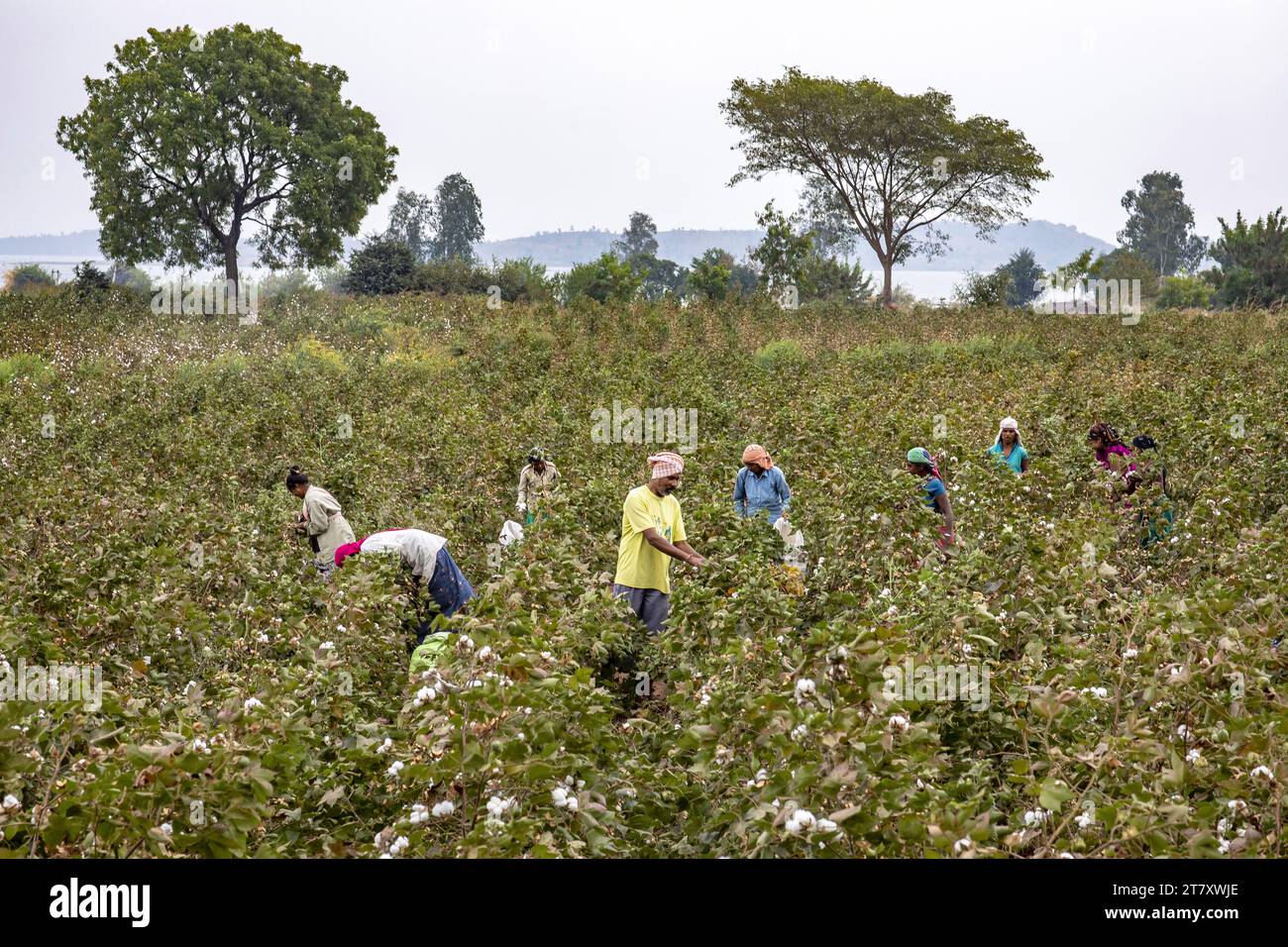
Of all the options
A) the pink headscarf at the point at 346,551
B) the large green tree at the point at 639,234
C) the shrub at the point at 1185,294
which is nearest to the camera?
the pink headscarf at the point at 346,551

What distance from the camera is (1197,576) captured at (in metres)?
6.10

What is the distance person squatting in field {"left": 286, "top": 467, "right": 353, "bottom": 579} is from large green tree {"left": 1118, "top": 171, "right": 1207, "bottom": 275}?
92064mm

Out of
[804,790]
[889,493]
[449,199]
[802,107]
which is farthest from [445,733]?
[449,199]

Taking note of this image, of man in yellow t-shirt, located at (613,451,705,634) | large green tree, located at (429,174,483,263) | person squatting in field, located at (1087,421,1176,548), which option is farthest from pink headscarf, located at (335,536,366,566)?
large green tree, located at (429,174,483,263)

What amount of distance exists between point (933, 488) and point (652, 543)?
7.02 ft

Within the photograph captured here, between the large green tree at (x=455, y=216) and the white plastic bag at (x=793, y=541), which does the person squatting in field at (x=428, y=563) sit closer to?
the white plastic bag at (x=793, y=541)

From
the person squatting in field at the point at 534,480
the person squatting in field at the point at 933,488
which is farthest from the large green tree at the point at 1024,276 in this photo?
the person squatting in field at the point at 933,488

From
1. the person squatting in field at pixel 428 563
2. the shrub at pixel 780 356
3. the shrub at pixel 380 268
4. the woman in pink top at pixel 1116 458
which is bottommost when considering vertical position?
the person squatting in field at pixel 428 563

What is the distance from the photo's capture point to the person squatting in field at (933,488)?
6.86 metres

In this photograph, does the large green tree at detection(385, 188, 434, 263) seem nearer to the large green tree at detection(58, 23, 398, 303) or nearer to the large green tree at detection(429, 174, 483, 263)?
the large green tree at detection(429, 174, 483, 263)

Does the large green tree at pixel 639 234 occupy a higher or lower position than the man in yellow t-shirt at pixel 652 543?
higher

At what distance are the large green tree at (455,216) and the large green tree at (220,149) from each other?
157ft

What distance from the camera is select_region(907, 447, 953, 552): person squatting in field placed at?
22.5ft

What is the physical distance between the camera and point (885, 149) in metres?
36.8
